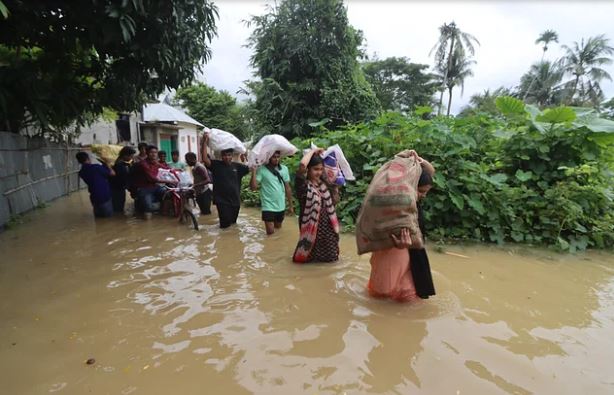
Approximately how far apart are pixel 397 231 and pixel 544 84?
38.8 metres

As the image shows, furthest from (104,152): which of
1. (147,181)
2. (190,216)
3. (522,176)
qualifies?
(522,176)

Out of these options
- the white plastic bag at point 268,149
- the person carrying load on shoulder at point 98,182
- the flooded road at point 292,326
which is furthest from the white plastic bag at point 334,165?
the person carrying load on shoulder at point 98,182

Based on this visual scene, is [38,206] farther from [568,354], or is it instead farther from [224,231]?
[568,354]

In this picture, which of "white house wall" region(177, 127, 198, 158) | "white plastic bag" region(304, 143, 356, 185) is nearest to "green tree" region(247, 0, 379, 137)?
"white plastic bag" region(304, 143, 356, 185)

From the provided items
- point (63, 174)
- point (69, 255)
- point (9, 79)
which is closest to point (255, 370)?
point (69, 255)

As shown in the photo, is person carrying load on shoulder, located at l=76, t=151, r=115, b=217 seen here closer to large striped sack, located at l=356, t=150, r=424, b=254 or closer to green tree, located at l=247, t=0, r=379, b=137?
large striped sack, located at l=356, t=150, r=424, b=254

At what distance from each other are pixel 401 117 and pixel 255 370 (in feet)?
17.0

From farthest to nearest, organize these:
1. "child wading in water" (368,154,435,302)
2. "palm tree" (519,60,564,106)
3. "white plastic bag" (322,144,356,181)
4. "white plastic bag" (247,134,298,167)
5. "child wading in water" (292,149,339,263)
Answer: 1. "palm tree" (519,60,564,106)
2. "white plastic bag" (247,134,298,167)
3. "white plastic bag" (322,144,356,181)
4. "child wading in water" (292,149,339,263)
5. "child wading in water" (368,154,435,302)

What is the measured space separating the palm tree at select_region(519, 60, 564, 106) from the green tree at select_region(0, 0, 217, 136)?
3677 cm

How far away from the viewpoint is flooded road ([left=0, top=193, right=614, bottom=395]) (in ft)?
7.17

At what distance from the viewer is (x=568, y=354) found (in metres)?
2.47

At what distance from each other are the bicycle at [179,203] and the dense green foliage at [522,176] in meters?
3.96

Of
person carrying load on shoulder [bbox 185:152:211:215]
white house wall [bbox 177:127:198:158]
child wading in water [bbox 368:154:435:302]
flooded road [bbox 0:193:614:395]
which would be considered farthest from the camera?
white house wall [bbox 177:127:198:158]

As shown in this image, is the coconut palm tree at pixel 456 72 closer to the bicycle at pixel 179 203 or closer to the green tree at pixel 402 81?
the green tree at pixel 402 81
